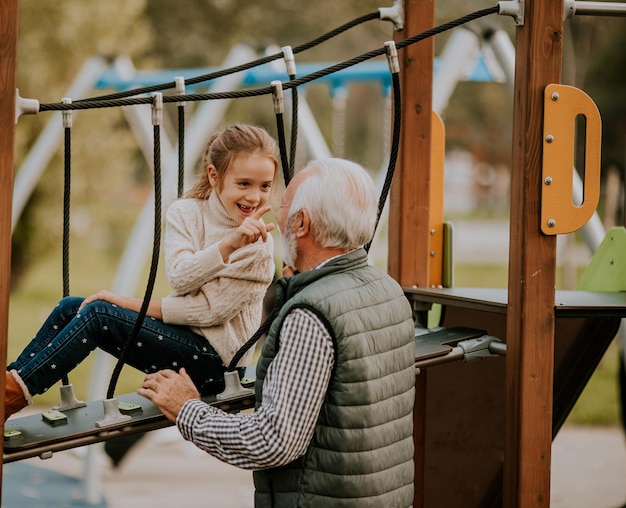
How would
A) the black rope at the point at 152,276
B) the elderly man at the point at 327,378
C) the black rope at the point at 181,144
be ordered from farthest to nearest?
the black rope at the point at 181,144, the black rope at the point at 152,276, the elderly man at the point at 327,378

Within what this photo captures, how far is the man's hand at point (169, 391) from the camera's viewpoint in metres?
2.41

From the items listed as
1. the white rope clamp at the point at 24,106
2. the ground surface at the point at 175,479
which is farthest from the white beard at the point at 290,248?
the ground surface at the point at 175,479

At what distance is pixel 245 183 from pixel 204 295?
13.7 inches

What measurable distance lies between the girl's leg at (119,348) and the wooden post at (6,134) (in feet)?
0.93

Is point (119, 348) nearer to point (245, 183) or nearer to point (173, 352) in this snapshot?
point (173, 352)

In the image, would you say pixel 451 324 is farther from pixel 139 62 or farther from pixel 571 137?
pixel 139 62

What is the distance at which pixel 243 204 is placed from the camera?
2760 mm

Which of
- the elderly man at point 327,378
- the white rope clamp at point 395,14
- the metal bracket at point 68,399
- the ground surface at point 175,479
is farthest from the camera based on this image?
the ground surface at point 175,479

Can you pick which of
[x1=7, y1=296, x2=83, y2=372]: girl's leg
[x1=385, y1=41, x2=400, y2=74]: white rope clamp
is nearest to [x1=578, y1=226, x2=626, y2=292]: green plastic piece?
[x1=385, y1=41, x2=400, y2=74]: white rope clamp

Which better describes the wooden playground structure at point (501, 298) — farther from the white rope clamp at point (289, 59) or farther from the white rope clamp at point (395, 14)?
the white rope clamp at point (289, 59)

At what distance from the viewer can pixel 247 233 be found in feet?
8.38

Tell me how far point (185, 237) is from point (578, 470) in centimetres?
431

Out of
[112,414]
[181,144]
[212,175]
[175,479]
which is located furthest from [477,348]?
[175,479]

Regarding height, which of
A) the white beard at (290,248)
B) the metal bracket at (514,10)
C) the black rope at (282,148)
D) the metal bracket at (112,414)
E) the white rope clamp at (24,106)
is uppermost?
the metal bracket at (514,10)
